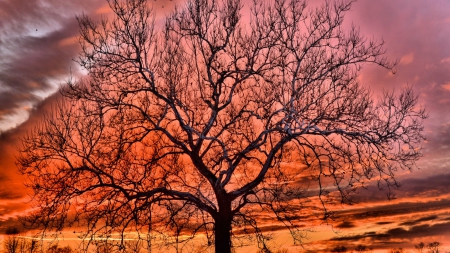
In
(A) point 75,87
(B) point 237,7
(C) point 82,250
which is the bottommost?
(C) point 82,250

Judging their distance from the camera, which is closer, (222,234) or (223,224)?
(222,234)

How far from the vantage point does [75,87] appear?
14742 mm

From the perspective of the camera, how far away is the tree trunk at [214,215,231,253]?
1457 centimetres

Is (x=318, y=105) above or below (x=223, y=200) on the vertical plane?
above

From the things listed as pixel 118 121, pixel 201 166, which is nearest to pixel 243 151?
pixel 201 166

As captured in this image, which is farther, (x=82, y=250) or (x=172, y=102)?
(x=172, y=102)

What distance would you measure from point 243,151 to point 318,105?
273 centimetres

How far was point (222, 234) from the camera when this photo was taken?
14.6m

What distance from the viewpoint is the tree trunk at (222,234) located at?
14570 mm

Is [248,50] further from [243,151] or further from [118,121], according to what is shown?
[118,121]

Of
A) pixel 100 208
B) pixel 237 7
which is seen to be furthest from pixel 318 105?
pixel 100 208

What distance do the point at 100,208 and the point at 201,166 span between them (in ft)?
10.9

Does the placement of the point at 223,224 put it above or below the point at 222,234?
above

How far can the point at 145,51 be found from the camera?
14734 mm
